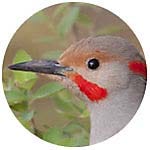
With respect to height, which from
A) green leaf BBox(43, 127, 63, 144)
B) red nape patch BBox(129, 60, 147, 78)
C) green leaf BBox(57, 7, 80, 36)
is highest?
green leaf BBox(57, 7, 80, 36)

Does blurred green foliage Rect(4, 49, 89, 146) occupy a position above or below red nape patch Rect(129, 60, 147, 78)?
below

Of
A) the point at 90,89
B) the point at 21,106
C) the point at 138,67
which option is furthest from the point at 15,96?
the point at 138,67

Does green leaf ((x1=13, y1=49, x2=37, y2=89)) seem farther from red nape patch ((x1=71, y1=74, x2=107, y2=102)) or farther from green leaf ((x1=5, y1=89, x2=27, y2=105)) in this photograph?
red nape patch ((x1=71, y1=74, x2=107, y2=102))

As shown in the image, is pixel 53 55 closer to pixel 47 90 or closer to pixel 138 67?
pixel 47 90

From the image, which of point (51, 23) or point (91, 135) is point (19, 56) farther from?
point (91, 135)

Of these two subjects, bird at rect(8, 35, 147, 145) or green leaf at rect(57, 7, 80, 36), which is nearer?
bird at rect(8, 35, 147, 145)

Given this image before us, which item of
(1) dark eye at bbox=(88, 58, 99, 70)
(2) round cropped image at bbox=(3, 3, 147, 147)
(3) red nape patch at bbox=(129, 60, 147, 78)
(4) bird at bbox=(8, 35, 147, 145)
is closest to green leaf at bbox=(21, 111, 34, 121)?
(2) round cropped image at bbox=(3, 3, 147, 147)
